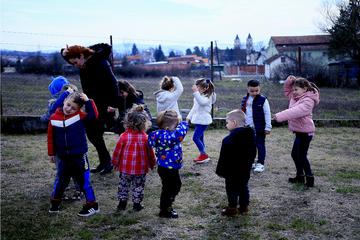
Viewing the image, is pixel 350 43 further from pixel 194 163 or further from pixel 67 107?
pixel 67 107

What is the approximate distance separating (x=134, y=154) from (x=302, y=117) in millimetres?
2322

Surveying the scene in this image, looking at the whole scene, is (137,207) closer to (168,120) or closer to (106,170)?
(168,120)

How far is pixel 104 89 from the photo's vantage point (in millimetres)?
5562

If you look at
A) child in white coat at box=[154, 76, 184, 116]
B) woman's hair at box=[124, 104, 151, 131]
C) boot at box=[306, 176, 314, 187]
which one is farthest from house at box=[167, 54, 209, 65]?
woman's hair at box=[124, 104, 151, 131]

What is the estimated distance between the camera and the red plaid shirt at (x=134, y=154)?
166 inches

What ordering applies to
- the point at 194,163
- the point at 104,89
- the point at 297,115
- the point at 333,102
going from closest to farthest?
the point at 297,115 < the point at 104,89 < the point at 194,163 < the point at 333,102

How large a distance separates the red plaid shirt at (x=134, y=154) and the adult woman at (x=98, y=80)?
1.43 meters

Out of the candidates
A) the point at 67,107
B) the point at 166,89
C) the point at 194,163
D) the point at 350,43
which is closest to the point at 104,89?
the point at 166,89

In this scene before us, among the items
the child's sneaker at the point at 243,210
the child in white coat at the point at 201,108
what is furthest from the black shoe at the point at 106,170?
the child's sneaker at the point at 243,210

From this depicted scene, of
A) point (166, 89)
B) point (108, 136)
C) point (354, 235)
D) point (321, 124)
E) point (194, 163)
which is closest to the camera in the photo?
point (354, 235)

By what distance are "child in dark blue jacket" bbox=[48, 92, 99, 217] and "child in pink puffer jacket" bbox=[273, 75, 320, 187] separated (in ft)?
7.83

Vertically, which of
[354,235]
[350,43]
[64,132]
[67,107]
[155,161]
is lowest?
[354,235]

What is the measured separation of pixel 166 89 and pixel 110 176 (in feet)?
5.23

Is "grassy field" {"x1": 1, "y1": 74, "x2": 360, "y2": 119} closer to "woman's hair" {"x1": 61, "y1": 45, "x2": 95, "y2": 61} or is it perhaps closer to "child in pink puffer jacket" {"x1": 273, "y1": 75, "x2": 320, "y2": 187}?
"child in pink puffer jacket" {"x1": 273, "y1": 75, "x2": 320, "y2": 187}
